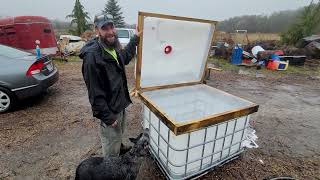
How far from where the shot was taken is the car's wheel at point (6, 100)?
4.12 meters

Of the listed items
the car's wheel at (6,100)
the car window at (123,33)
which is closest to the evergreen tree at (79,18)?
the car window at (123,33)

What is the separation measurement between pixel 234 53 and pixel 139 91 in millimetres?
8951

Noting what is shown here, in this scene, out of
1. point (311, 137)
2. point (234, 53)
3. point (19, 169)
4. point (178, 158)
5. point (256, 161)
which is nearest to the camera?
point (178, 158)

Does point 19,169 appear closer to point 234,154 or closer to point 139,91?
point 139,91

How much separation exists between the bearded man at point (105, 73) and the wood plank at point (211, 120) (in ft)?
2.47

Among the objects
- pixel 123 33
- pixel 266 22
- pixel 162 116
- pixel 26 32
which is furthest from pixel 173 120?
pixel 266 22

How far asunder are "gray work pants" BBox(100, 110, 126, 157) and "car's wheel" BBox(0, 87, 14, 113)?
9.17ft

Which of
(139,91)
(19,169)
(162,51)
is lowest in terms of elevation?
(19,169)

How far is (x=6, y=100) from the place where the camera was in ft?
13.7

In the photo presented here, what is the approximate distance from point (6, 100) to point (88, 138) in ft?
6.85

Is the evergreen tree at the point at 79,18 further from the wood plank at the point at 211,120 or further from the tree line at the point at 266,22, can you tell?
the wood plank at the point at 211,120

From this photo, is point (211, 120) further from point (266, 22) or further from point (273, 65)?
point (266, 22)

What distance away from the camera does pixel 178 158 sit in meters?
2.25

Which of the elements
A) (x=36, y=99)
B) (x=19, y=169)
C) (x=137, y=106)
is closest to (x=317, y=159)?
(x=137, y=106)
